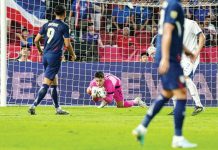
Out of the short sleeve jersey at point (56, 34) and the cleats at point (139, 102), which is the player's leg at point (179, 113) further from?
the cleats at point (139, 102)

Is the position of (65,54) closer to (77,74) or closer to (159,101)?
(77,74)

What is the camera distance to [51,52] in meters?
14.7

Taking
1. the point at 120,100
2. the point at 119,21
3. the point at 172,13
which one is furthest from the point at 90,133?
the point at 119,21

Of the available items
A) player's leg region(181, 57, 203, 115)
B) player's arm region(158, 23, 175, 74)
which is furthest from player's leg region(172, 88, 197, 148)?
player's leg region(181, 57, 203, 115)

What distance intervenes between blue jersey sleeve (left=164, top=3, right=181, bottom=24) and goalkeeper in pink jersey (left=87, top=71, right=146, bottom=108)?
9535mm

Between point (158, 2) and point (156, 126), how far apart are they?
1078 centimetres

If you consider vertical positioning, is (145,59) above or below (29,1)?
below

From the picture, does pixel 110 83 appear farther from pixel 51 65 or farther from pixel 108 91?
pixel 51 65

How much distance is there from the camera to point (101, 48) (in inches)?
850

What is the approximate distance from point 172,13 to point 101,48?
42.7 feet

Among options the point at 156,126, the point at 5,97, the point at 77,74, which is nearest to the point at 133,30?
the point at 77,74

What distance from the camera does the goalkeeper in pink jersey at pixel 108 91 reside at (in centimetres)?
1830

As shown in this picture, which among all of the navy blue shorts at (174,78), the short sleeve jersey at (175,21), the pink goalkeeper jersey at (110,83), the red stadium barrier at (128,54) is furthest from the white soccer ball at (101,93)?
the navy blue shorts at (174,78)

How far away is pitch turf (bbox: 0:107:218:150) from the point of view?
8.66 meters
